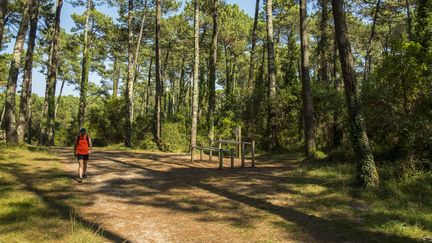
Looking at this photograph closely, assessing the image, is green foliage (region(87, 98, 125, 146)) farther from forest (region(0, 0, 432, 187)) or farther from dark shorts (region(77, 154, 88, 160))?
dark shorts (region(77, 154, 88, 160))

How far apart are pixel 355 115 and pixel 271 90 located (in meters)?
9.87

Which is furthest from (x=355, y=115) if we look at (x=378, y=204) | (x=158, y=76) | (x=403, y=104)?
(x=158, y=76)

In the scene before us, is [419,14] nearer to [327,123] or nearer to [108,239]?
[327,123]

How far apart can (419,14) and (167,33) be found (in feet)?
91.0

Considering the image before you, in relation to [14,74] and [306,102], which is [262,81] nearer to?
[306,102]

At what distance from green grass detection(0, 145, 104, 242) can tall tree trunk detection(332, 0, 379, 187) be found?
6.60 metres

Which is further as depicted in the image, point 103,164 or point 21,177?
point 103,164

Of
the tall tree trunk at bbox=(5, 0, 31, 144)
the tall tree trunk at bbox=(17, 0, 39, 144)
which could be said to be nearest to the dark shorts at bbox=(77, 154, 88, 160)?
the tall tree trunk at bbox=(5, 0, 31, 144)

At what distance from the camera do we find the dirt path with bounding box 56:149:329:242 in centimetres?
642

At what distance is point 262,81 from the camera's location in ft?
98.2

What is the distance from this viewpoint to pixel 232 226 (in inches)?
267

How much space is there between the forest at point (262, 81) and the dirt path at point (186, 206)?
121 inches

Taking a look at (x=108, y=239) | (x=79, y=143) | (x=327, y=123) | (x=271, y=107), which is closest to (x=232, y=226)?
(x=108, y=239)

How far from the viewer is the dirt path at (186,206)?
6.42 meters
